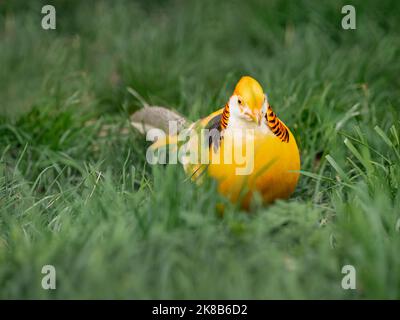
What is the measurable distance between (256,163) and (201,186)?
0.22 metres

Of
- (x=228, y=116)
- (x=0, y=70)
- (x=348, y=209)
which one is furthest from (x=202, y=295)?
(x=0, y=70)

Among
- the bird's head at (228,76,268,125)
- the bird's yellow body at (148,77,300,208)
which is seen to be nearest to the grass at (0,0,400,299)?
the bird's yellow body at (148,77,300,208)

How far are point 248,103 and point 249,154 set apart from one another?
0.62 ft

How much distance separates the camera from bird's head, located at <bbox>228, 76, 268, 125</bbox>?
2492 millimetres

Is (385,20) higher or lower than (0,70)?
higher

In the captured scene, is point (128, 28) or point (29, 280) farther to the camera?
point (128, 28)

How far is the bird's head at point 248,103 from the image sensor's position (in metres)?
2.49

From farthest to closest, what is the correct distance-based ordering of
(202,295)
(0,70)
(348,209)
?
1. (0,70)
2. (348,209)
3. (202,295)

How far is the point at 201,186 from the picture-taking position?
7.93 feet

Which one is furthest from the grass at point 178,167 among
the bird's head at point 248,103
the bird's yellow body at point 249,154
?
the bird's head at point 248,103

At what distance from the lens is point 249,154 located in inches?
97.3

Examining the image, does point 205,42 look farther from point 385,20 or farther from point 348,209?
point 348,209

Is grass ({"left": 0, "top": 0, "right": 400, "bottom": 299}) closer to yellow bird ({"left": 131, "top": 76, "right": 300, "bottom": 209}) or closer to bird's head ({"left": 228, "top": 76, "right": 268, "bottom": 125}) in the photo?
yellow bird ({"left": 131, "top": 76, "right": 300, "bottom": 209})

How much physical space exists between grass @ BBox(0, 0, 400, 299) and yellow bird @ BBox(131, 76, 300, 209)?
0.09m
